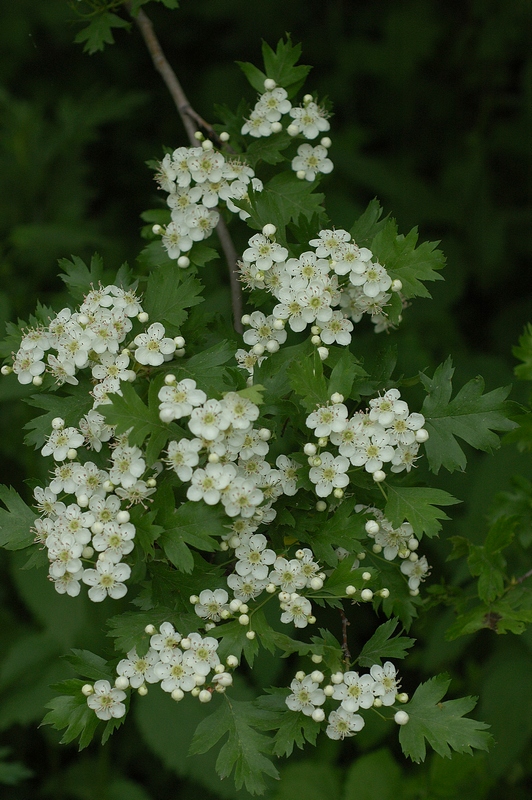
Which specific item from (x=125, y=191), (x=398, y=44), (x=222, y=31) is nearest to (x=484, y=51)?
(x=398, y=44)

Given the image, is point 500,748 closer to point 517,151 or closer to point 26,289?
point 26,289

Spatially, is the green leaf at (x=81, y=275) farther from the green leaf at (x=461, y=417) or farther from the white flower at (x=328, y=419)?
the green leaf at (x=461, y=417)

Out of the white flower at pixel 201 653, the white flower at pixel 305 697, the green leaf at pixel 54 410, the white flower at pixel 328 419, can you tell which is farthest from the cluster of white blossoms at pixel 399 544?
the green leaf at pixel 54 410

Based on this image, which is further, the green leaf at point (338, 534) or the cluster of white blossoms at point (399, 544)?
the cluster of white blossoms at point (399, 544)

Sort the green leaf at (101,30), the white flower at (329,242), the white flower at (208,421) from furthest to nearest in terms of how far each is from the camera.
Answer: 1. the green leaf at (101,30)
2. the white flower at (329,242)
3. the white flower at (208,421)

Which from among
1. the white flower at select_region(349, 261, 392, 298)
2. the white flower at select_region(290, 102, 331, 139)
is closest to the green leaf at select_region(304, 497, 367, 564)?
the white flower at select_region(349, 261, 392, 298)

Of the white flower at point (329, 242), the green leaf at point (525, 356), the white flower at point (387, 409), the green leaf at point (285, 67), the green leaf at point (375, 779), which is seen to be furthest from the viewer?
the green leaf at point (375, 779)
